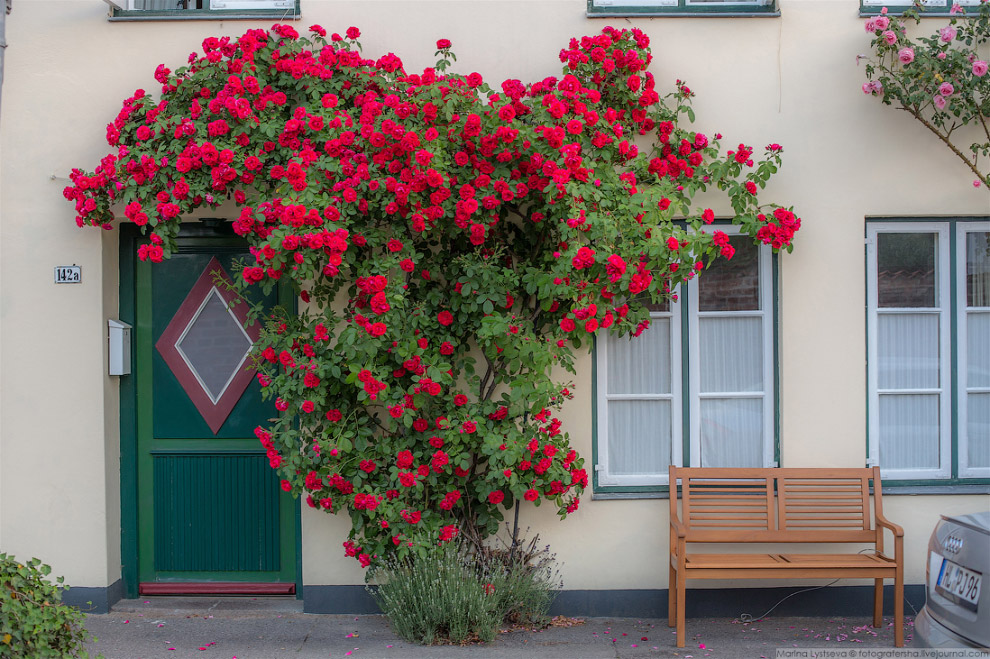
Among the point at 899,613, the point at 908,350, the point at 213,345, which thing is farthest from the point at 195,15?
the point at 899,613

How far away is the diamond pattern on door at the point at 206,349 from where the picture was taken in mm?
5672

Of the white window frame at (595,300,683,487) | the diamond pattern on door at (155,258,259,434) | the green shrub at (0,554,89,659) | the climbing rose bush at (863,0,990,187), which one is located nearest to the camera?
the green shrub at (0,554,89,659)

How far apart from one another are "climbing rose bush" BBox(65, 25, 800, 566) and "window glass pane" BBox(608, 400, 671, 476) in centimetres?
44

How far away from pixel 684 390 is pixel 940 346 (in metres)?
1.70

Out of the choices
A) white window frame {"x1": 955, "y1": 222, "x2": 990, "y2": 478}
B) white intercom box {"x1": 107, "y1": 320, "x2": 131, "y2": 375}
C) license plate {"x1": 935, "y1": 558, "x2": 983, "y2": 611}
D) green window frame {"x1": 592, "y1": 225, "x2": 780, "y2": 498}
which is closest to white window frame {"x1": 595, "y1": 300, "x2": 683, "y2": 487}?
green window frame {"x1": 592, "y1": 225, "x2": 780, "y2": 498}

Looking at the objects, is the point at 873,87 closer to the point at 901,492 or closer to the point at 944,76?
the point at 944,76

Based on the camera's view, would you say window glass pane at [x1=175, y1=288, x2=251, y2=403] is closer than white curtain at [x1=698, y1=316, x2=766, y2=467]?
No

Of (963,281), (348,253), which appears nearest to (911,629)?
(963,281)

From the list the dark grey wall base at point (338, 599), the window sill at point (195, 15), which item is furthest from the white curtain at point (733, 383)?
the window sill at point (195, 15)

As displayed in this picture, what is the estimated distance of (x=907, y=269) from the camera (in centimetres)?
550

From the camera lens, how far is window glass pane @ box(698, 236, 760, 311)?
5.47 m

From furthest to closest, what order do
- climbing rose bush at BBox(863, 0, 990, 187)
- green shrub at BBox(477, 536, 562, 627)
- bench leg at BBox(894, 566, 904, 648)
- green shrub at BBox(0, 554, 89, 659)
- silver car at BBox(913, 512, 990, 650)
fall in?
1. climbing rose bush at BBox(863, 0, 990, 187)
2. green shrub at BBox(477, 536, 562, 627)
3. bench leg at BBox(894, 566, 904, 648)
4. silver car at BBox(913, 512, 990, 650)
5. green shrub at BBox(0, 554, 89, 659)

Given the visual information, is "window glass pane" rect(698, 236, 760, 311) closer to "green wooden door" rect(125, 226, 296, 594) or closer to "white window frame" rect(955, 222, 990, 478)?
"white window frame" rect(955, 222, 990, 478)

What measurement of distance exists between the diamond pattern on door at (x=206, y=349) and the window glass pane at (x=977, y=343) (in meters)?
4.69
